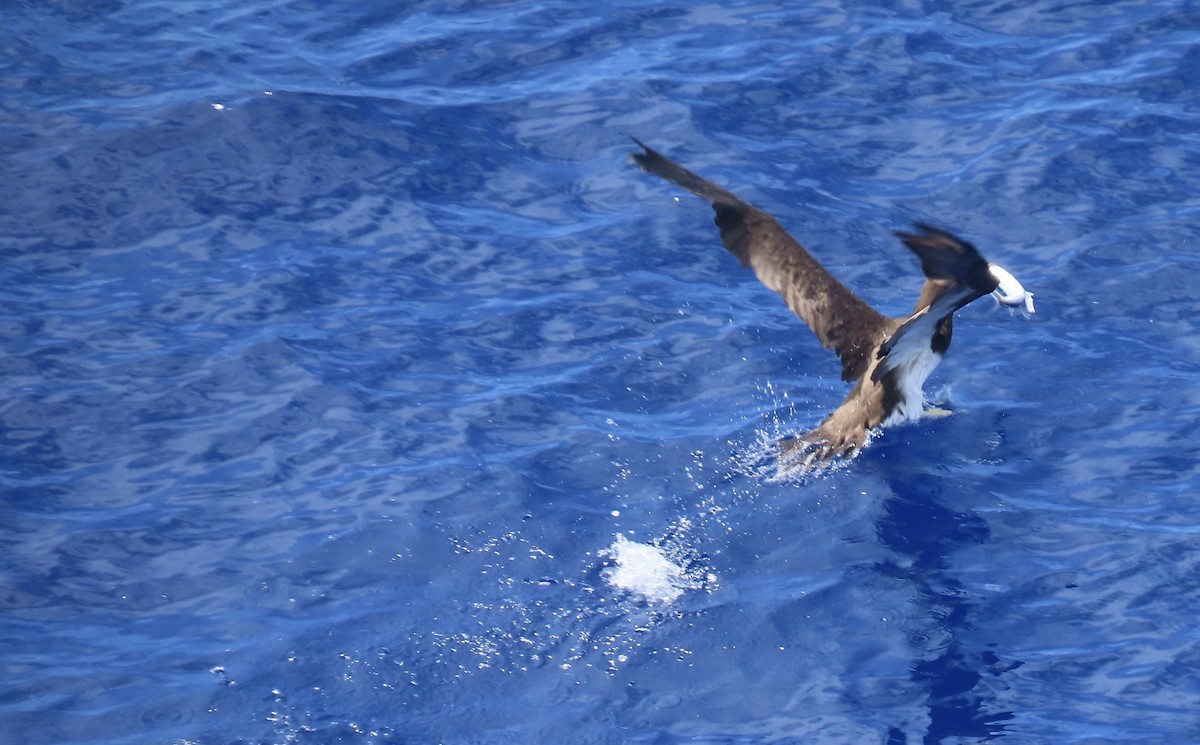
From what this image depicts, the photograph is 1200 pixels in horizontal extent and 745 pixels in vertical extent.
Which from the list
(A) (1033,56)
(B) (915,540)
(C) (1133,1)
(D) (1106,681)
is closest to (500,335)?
(B) (915,540)

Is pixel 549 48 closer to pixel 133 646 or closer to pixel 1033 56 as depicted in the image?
pixel 1033 56

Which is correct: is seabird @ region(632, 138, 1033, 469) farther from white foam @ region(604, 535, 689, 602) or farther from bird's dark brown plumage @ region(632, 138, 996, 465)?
white foam @ region(604, 535, 689, 602)

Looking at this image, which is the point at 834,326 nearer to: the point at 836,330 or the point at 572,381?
the point at 836,330

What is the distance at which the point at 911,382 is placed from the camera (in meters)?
9.27

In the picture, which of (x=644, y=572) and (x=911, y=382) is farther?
(x=911, y=382)

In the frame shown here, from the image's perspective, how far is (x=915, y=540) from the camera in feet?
27.7

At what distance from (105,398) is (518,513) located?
325 cm

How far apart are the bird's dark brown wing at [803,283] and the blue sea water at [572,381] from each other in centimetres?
71

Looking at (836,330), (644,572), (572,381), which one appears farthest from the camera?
(572,381)

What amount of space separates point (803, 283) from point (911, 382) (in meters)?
1.00

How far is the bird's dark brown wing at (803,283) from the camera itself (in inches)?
363

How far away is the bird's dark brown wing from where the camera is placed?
922cm

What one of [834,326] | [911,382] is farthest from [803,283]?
[911,382]

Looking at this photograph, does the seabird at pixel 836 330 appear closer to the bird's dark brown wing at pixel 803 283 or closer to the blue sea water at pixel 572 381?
the bird's dark brown wing at pixel 803 283
